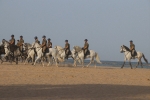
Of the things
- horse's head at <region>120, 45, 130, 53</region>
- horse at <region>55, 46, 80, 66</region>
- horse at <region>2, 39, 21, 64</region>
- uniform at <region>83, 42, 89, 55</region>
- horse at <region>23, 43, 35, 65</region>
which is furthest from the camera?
horse's head at <region>120, 45, 130, 53</region>

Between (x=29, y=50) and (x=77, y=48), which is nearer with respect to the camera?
(x=29, y=50)

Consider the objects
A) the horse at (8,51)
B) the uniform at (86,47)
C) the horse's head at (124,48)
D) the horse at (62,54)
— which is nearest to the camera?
the horse at (8,51)

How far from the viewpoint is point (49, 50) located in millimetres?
30984

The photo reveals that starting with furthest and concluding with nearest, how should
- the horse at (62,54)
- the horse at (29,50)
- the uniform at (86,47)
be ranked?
the horse at (62,54) < the uniform at (86,47) < the horse at (29,50)

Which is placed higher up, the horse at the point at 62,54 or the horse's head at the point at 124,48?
the horse's head at the point at 124,48

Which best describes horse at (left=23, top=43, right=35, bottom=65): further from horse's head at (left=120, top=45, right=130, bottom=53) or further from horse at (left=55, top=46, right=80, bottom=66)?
horse's head at (left=120, top=45, right=130, bottom=53)

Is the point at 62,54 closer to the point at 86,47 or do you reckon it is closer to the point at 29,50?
the point at 86,47

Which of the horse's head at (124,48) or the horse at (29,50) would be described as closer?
the horse at (29,50)

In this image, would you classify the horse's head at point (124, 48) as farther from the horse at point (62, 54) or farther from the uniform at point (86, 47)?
the horse at point (62, 54)

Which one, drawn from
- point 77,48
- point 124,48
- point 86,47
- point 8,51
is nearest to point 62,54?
point 77,48

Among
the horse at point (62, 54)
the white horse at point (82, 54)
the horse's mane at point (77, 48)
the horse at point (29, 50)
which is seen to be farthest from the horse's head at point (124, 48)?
the horse at point (29, 50)

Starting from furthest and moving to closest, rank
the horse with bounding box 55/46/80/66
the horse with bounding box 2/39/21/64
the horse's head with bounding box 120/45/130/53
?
the horse's head with bounding box 120/45/130/53 < the horse with bounding box 55/46/80/66 < the horse with bounding box 2/39/21/64

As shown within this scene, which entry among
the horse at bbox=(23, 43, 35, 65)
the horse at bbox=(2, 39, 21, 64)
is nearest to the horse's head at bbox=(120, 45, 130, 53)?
the horse at bbox=(23, 43, 35, 65)

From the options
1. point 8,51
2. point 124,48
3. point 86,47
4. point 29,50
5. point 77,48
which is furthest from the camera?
point 77,48
